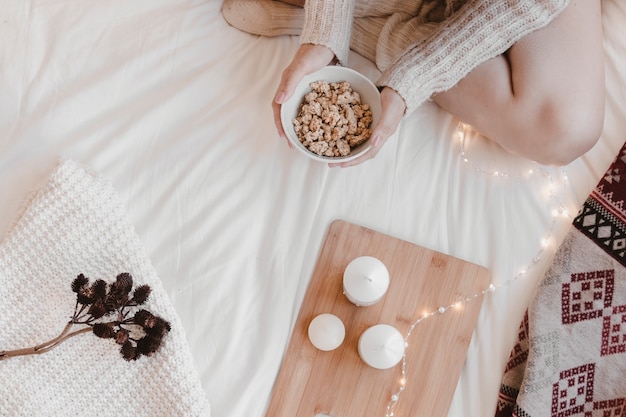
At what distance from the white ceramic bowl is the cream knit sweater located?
0.09 feet

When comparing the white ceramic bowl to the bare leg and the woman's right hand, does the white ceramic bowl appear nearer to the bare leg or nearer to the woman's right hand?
the woman's right hand

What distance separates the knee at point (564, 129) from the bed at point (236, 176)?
7 centimetres

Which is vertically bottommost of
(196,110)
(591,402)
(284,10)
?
(591,402)

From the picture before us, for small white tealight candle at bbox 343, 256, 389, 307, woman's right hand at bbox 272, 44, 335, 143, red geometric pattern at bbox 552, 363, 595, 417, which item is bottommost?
red geometric pattern at bbox 552, 363, 595, 417

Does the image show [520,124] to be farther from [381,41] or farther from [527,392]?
[527,392]

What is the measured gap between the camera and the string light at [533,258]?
35.1 inches

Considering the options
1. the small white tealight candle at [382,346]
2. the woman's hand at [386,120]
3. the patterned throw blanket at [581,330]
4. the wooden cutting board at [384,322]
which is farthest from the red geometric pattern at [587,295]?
the woman's hand at [386,120]

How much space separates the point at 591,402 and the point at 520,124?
0.44 m

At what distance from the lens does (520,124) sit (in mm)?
896

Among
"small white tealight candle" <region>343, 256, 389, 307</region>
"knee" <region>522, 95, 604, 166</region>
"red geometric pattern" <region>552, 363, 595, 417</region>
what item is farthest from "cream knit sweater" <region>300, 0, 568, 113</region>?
"red geometric pattern" <region>552, 363, 595, 417</region>

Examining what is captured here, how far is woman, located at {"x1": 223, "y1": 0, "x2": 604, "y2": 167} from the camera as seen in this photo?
0.84m

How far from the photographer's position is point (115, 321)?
75 centimetres

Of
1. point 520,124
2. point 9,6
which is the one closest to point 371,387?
point 520,124

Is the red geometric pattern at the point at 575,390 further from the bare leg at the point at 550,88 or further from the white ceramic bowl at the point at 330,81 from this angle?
the white ceramic bowl at the point at 330,81
